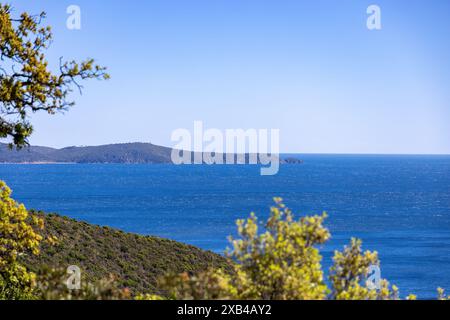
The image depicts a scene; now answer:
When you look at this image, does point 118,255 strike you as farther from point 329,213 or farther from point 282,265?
point 329,213

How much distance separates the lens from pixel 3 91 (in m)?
14.6

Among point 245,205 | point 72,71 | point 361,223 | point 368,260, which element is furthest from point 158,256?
point 245,205

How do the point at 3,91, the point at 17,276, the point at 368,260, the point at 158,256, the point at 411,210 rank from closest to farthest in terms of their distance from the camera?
the point at 368,260 < the point at 3,91 < the point at 17,276 < the point at 158,256 < the point at 411,210

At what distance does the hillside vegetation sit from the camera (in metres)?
42.0

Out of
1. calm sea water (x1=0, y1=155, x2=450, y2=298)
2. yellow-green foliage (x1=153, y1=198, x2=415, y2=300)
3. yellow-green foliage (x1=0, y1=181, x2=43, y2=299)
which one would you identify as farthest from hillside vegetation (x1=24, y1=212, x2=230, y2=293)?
yellow-green foliage (x1=153, y1=198, x2=415, y2=300)

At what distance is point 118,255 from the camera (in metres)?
49.0

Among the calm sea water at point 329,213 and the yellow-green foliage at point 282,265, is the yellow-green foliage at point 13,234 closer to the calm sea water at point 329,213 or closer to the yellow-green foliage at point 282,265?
the yellow-green foliage at point 282,265

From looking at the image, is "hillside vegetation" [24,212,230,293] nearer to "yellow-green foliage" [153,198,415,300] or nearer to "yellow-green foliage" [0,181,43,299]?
"yellow-green foliage" [0,181,43,299]

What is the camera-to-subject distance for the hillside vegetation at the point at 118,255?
138 feet

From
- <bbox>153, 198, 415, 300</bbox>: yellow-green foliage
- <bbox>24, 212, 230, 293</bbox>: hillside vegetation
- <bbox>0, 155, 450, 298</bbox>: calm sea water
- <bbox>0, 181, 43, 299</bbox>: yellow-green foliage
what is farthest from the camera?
<bbox>0, 155, 450, 298</bbox>: calm sea water

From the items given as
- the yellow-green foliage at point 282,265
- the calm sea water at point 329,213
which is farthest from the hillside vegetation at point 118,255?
the yellow-green foliage at point 282,265

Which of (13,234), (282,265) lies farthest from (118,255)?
(282,265)
